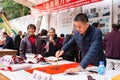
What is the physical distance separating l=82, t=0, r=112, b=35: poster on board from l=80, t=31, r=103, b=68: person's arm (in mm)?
2372

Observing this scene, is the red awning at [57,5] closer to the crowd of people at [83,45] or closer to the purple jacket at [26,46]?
the crowd of people at [83,45]

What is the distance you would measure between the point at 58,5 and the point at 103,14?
162 cm

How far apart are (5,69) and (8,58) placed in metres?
0.45

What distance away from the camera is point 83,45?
2.62 m

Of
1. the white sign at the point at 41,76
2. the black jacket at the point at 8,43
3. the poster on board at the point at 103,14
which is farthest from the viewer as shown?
the black jacket at the point at 8,43

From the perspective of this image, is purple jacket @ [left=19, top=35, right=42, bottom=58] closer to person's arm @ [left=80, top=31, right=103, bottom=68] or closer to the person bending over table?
the person bending over table

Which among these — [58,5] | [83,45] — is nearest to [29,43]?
[83,45]

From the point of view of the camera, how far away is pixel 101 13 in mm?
4977

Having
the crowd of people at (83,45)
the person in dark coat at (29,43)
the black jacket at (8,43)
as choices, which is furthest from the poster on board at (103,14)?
the black jacket at (8,43)

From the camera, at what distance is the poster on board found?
477cm

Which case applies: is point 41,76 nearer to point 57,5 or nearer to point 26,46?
point 26,46

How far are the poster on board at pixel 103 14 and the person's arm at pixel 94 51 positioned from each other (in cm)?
237

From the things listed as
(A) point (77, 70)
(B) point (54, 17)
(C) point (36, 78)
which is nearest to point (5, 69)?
(C) point (36, 78)

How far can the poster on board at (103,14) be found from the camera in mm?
4773
